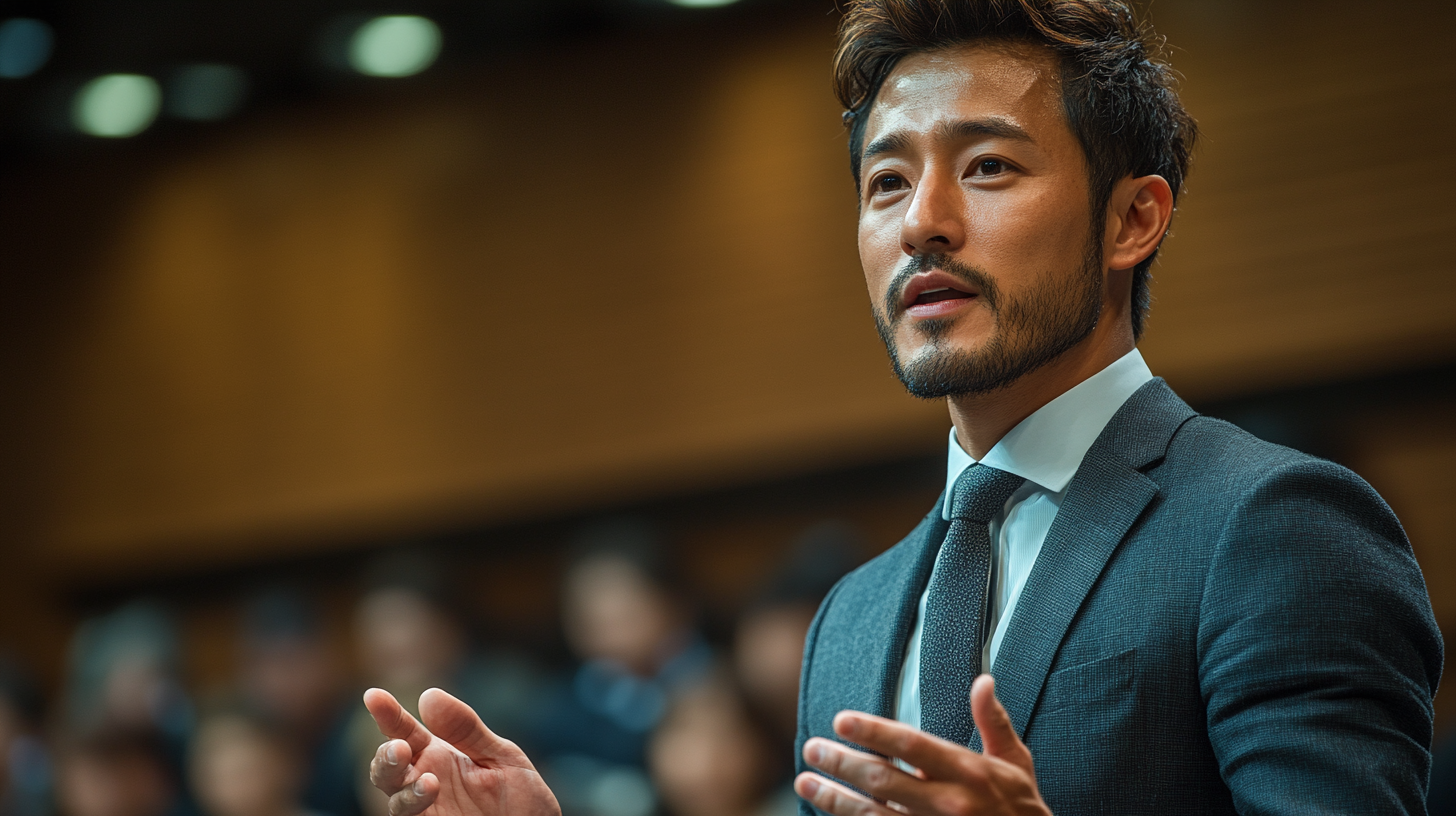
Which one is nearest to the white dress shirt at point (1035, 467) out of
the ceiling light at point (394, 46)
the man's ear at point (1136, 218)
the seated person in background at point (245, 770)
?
the man's ear at point (1136, 218)

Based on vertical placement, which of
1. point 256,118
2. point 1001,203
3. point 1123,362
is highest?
point 256,118

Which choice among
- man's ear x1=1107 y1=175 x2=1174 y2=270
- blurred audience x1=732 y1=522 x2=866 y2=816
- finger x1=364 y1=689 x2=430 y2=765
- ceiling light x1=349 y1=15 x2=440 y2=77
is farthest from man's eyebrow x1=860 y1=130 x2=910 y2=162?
ceiling light x1=349 y1=15 x2=440 y2=77

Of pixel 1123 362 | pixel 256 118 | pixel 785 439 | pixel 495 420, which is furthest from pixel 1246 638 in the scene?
pixel 256 118

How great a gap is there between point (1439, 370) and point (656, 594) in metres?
2.41

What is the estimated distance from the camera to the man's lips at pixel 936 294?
136cm

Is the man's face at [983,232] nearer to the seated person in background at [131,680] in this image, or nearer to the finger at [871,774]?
the finger at [871,774]

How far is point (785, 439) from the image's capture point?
16.6ft

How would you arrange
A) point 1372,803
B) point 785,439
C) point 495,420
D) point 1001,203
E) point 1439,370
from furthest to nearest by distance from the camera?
1. point 495,420
2. point 785,439
3. point 1439,370
4. point 1001,203
5. point 1372,803

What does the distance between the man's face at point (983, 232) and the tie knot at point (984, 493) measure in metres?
0.09

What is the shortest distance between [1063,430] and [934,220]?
0.25 m

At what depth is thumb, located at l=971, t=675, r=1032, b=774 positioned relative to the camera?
972 mm

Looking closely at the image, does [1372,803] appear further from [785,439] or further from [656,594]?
[785,439]

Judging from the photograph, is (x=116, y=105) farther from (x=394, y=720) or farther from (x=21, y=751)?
(x=394, y=720)

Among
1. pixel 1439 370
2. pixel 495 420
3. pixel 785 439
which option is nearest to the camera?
pixel 1439 370
